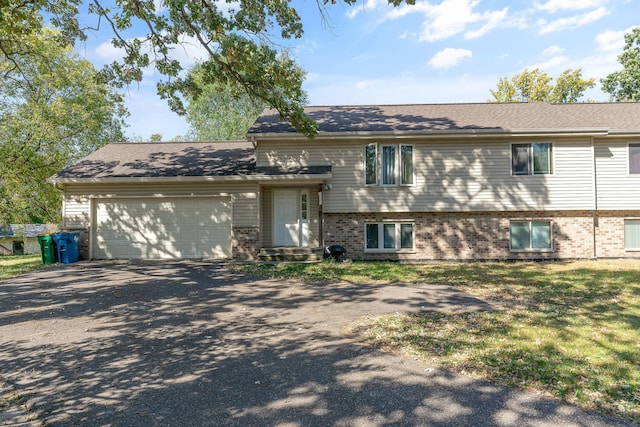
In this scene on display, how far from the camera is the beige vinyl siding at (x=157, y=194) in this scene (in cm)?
1266

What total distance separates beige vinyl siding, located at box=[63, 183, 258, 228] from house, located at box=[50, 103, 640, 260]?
A: 0.12ft

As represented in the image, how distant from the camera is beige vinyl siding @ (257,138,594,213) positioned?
1253 cm

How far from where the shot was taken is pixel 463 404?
10.6ft

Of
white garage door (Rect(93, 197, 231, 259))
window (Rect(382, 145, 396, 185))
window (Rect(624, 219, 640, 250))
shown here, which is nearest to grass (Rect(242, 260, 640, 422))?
window (Rect(624, 219, 640, 250))

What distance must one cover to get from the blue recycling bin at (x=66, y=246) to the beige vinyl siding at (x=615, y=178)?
1797 centimetres

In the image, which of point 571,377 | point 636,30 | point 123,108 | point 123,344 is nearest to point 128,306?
point 123,344

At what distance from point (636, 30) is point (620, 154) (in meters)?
24.3

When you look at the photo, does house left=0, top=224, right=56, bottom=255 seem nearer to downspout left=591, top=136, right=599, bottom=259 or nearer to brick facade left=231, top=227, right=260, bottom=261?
brick facade left=231, top=227, right=260, bottom=261

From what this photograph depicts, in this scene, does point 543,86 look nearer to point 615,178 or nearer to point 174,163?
point 615,178

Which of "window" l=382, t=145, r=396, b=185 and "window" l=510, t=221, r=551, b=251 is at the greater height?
"window" l=382, t=145, r=396, b=185

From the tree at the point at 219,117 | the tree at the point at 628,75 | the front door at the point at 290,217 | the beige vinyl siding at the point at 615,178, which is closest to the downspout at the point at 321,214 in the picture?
the front door at the point at 290,217

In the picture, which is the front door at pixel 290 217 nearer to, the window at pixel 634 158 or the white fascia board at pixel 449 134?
the white fascia board at pixel 449 134

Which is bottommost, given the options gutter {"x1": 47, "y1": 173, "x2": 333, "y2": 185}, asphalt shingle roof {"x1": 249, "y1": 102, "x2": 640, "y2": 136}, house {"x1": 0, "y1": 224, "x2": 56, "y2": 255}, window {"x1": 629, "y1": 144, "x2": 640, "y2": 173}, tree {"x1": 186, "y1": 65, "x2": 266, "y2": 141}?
house {"x1": 0, "y1": 224, "x2": 56, "y2": 255}

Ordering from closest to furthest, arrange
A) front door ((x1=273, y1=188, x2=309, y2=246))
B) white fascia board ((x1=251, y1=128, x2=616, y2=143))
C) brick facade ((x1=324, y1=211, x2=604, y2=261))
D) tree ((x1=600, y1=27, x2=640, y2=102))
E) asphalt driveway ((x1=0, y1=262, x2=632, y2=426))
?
asphalt driveway ((x1=0, y1=262, x2=632, y2=426)) → white fascia board ((x1=251, y1=128, x2=616, y2=143)) → brick facade ((x1=324, y1=211, x2=604, y2=261)) → front door ((x1=273, y1=188, x2=309, y2=246)) → tree ((x1=600, y1=27, x2=640, y2=102))
